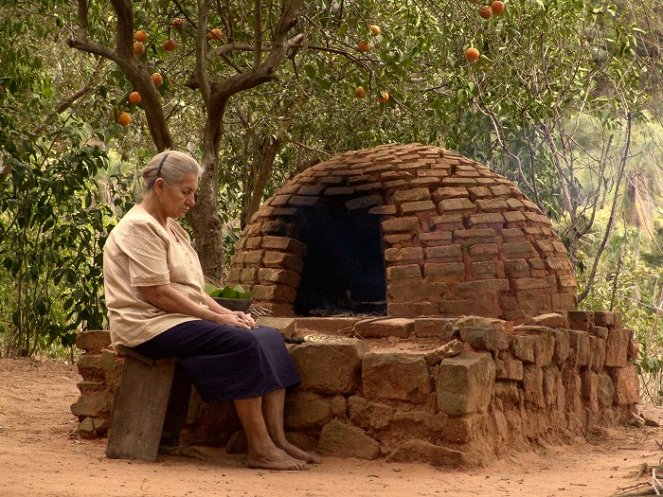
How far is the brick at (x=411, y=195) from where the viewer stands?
653 centimetres

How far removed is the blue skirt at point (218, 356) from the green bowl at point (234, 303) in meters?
0.52

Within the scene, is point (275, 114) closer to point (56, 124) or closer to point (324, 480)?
point (56, 124)

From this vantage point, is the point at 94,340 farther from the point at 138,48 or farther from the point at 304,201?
the point at 138,48

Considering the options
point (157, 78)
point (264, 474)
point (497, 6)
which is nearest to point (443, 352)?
point (264, 474)

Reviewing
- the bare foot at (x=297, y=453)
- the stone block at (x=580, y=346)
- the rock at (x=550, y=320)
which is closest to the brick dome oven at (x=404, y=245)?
the rock at (x=550, y=320)

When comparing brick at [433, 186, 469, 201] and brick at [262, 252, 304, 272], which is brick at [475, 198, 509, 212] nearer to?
brick at [433, 186, 469, 201]

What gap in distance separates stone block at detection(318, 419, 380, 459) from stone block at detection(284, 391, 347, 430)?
1.9 inches

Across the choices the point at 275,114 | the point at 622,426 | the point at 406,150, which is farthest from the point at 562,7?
the point at 622,426

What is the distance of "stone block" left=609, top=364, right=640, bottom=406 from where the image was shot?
23.1 ft

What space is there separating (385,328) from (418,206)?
113 centimetres

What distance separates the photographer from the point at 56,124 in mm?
8227

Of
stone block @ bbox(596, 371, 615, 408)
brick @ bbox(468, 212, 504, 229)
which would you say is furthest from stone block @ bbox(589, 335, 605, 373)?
brick @ bbox(468, 212, 504, 229)

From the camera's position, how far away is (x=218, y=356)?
4.54 meters

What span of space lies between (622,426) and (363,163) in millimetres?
2618
